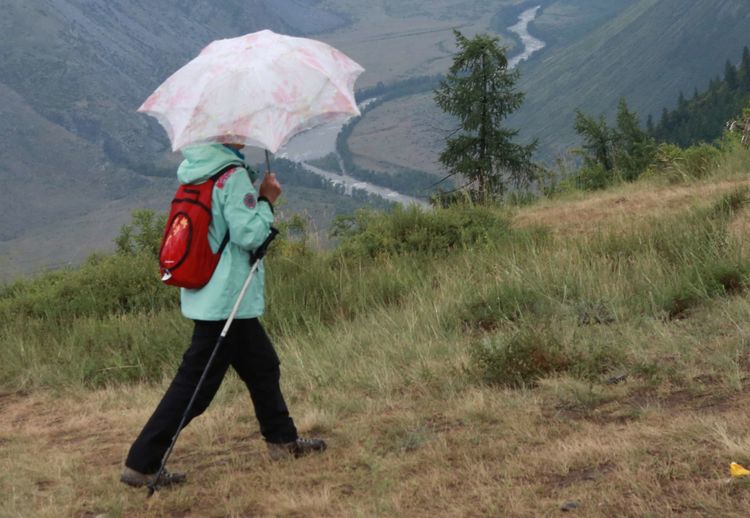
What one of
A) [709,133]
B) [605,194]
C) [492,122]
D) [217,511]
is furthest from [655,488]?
[709,133]

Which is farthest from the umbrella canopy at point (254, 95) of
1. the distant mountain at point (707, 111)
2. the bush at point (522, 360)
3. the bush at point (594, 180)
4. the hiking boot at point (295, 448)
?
the distant mountain at point (707, 111)

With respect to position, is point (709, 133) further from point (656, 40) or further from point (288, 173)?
point (656, 40)

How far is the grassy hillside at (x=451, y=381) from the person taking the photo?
4.17 meters

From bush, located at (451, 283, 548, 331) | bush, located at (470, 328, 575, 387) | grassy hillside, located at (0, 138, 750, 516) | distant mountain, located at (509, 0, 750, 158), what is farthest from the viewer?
distant mountain, located at (509, 0, 750, 158)

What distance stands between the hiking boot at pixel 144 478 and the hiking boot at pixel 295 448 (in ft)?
1.43

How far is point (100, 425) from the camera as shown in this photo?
6.13 m

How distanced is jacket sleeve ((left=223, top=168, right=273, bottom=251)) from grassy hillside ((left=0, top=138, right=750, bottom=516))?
3.55 feet

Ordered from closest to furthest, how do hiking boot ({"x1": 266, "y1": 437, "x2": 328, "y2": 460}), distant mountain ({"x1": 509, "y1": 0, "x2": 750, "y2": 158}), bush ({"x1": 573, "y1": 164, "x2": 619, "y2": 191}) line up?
1. hiking boot ({"x1": 266, "y1": 437, "x2": 328, "y2": 460})
2. bush ({"x1": 573, "y1": 164, "x2": 619, "y2": 191})
3. distant mountain ({"x1": 509, "y1": 0, "x2": 750, "y2": 158})

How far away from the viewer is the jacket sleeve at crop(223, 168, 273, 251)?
440cm

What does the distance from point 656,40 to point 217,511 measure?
200352 mm

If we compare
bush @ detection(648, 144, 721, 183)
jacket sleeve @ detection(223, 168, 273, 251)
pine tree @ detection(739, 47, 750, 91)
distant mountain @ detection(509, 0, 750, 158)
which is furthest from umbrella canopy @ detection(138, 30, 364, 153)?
distant mountain @ detection(509, 0, 750, 158)

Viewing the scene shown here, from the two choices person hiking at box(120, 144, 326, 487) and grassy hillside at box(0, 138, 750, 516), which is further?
person hiking at box(120, 144, 326, 487)

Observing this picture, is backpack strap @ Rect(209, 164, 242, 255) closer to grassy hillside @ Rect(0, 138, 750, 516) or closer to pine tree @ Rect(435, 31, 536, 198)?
grassy hillside @ Rect(0, 138, 750, 516)

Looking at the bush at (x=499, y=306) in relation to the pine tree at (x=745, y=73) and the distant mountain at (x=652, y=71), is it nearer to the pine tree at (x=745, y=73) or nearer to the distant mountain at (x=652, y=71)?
the pine tree at (x=745, y=73)
